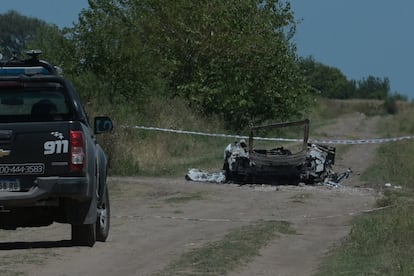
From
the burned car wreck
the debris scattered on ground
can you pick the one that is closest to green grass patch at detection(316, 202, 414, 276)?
the burned car wreck

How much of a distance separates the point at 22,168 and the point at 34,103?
1045 mm

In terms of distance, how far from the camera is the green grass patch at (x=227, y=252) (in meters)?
10.8

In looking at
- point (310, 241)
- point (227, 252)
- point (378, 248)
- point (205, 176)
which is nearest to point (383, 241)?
point (378, 248)

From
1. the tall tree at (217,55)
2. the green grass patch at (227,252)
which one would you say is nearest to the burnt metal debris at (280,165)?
the green grass patch at (227,252)

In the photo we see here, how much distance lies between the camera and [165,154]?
29.9 metres

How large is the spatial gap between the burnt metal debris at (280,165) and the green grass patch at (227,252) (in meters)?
6.98

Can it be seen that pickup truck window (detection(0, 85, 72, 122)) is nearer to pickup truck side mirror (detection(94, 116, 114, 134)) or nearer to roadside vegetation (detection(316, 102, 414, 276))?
pickup truck side mirror (detection(94, 116, 114, 134))

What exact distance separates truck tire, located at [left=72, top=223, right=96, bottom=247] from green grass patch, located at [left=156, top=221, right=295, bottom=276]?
111 centimetres

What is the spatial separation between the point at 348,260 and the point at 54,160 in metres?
3.48

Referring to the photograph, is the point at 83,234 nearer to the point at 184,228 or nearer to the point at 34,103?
the point at 34,103

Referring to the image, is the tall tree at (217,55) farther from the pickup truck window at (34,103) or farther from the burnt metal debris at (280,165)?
the pickup truck window at (34,103)

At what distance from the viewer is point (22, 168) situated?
10945 mm

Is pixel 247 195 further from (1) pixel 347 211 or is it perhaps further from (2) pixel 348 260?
(2) pixel 348 260

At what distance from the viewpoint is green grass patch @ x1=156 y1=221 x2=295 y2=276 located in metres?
10.8
